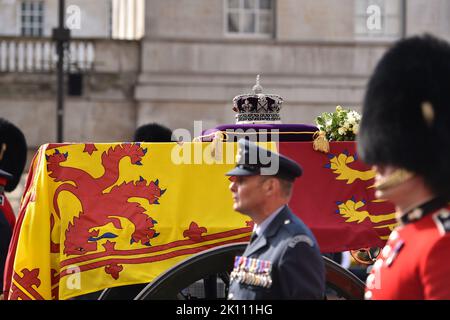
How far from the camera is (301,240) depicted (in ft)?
15.3

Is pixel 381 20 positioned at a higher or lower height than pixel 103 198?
higher

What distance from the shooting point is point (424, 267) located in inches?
152

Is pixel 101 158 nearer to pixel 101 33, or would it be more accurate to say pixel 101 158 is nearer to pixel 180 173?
pixel 180 173

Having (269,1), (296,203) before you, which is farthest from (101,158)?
(269,1)

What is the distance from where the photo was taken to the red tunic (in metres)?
3.83

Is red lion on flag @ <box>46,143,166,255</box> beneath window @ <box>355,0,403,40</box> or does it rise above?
beneath

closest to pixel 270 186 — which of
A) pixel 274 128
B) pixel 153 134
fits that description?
pixel 274 128

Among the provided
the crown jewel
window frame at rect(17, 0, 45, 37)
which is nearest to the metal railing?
window frame at rect(17, 0, 45, 37)

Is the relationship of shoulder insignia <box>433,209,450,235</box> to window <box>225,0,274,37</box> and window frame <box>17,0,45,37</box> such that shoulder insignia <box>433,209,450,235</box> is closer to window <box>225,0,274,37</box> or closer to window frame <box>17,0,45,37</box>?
window <box>225,0,274,37</box>

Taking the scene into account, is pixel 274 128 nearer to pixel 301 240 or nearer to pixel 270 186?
pixel 270 186

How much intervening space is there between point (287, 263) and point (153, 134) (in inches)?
231

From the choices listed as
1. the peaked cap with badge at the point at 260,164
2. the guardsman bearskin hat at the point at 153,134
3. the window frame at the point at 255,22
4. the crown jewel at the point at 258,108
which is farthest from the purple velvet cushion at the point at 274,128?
the window frame at the point at 255,22

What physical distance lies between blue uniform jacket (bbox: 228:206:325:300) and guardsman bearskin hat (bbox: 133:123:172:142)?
542cm

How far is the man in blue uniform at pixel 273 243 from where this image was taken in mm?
4602
